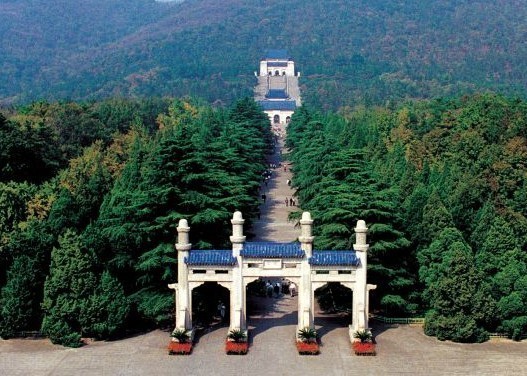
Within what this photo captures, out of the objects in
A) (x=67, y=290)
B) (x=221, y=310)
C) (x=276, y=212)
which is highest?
(x=276, y=212)

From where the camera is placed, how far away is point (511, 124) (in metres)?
42.7

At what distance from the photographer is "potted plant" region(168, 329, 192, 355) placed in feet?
79.5

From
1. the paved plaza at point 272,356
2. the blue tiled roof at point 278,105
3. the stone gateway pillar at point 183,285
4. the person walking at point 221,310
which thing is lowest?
the paved plaza at point 272,356

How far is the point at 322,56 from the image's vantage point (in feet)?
489

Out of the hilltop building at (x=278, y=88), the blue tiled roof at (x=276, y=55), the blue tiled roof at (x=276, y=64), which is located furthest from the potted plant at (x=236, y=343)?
the blue tiled roof at (x=276, y=55)

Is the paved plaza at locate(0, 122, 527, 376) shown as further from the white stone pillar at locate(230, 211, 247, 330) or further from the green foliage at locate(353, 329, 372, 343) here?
the white stone pillar at locate(230, 211, 247, 330)

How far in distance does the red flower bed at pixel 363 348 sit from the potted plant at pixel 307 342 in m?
1.13

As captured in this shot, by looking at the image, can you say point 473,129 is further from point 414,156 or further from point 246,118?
point 246,118

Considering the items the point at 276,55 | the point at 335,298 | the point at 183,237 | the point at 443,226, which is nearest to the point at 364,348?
the point at 335,298

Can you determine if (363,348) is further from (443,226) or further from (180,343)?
(443,226)

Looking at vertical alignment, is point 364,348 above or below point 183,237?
below

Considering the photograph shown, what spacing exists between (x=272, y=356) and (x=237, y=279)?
262cm

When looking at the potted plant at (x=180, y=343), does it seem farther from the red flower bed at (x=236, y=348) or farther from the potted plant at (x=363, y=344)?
the potted plant at (x=363, y=344)

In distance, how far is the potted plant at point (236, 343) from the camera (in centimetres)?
2419
